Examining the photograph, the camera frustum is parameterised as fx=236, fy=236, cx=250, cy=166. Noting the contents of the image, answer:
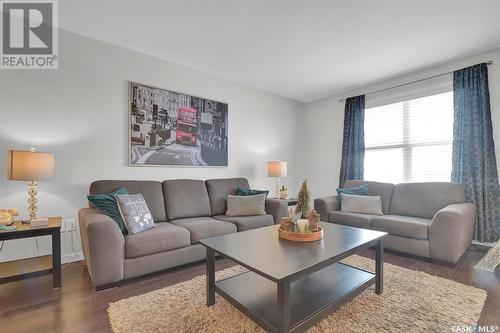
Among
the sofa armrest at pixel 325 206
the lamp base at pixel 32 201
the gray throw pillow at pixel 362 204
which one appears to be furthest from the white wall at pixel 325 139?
the lamp base at pixel 32 201

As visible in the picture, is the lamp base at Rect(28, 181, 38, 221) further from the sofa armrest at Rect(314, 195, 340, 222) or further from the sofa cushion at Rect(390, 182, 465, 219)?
the sofa cushion at Rect(390, 182, 465, 219)

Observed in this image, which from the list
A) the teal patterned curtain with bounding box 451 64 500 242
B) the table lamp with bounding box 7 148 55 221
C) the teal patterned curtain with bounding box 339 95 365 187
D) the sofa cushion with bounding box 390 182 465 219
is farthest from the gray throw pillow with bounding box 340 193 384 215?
the table lamp with bounding box 7 148 55 221

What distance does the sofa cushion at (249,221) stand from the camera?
2.75 meters

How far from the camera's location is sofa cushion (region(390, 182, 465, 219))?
287cm

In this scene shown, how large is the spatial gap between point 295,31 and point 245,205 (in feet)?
6.86

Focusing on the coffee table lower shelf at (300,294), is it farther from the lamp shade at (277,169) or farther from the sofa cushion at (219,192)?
the lamp shade at (277,169)

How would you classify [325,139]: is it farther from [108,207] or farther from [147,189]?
[108,207]

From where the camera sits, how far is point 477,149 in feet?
9.51

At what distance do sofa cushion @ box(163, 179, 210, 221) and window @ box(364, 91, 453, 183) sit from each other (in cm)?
Answer: 283

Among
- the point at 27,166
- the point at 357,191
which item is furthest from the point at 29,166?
the point at 357,191

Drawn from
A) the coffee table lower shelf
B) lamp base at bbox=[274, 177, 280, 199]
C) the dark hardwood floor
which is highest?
lamp base at bbox=[274, 177, 280, 199]

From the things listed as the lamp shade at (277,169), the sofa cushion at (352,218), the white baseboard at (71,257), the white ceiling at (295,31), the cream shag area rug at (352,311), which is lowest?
the cream shag area rug at (352,311)

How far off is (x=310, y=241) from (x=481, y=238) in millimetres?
2626

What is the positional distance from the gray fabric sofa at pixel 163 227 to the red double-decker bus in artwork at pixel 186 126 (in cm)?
61
